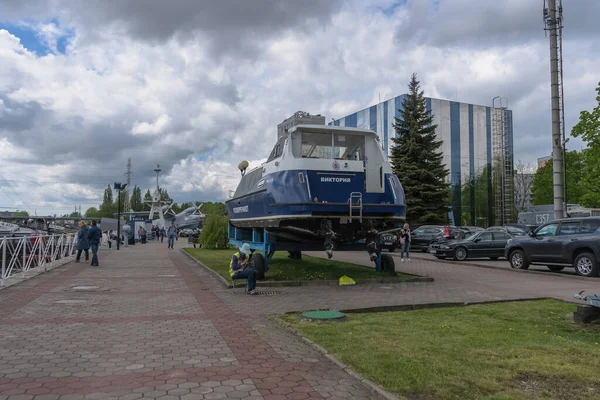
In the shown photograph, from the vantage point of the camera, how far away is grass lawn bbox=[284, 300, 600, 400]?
4.39 meters

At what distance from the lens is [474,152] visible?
2142 inches

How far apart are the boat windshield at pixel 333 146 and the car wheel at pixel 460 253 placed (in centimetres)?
1125

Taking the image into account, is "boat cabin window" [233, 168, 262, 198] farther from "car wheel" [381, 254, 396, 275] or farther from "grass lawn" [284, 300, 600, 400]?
"grass lawn" [284, 300, 600, 400]

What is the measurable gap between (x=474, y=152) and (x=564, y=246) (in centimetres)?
4145

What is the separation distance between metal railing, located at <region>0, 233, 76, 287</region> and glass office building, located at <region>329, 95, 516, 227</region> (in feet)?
126

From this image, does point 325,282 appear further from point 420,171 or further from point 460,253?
point 420,171

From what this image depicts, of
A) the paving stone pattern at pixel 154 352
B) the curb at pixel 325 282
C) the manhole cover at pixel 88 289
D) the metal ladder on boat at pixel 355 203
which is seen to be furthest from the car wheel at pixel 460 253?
the manhole cover at pixel 88 289

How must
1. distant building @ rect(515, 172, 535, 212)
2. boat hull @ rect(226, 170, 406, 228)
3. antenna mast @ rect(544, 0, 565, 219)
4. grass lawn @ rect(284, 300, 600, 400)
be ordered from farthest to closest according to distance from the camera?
distant building @ rect(515, 172, 535, 212) < antenna mast @ rect(544, 0, 565, 219) < boat hull @ rect(226, 170, 406, 228) < grass lawn @ rect(284, 300, 600, 400)

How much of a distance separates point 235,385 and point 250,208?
9886 mm

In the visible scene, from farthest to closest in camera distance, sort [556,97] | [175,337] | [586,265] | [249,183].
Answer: [556,97], [249,183], [586,265], [175,337]

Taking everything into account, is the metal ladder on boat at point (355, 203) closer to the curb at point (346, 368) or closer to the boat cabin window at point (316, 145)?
the boat cabin window at point (316, 145)

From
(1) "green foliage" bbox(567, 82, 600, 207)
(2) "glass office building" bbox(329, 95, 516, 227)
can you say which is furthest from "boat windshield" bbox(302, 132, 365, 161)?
(2) "glass office building" bbox(329, 95, 516, 227)

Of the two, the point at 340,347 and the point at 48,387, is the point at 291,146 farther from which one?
the point at 48,387

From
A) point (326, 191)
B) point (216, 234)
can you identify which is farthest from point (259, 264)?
point (216, 234)
